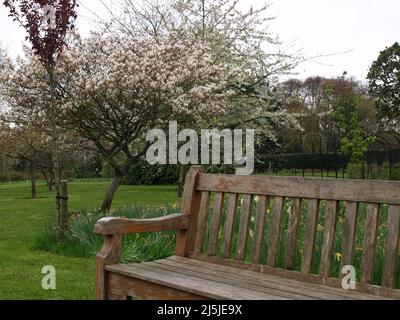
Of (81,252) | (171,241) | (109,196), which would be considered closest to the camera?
(171,241)

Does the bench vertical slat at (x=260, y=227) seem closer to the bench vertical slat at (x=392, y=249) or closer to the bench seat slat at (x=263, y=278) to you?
the bench seat slat at (x=263, y=278)

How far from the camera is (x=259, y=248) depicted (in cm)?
329

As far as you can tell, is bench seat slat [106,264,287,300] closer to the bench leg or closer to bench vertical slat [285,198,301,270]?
the bench leg

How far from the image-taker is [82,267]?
18.5ft

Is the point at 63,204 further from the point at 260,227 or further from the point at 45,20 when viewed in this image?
the point at 260,227

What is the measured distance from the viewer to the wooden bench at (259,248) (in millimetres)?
2703

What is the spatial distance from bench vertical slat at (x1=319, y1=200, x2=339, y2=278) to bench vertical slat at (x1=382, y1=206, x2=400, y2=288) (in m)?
0.32

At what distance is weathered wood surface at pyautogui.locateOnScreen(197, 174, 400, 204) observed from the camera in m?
2.73

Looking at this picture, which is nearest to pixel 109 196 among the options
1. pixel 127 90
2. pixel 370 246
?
pixel 127 90

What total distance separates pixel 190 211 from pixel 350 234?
48.9 inches

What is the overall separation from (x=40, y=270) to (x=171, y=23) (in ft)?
38.9

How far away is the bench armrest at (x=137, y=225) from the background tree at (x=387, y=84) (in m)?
38.6

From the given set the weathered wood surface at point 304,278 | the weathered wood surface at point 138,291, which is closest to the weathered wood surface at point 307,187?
the weathered wood surface at point 304,278
